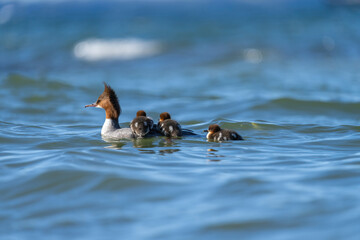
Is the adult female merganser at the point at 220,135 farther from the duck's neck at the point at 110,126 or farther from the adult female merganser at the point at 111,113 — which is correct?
the duck's neck at the point at 110,126

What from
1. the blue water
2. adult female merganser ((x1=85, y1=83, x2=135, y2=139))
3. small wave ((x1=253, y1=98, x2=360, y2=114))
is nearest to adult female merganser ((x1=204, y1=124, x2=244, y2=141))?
the blue water

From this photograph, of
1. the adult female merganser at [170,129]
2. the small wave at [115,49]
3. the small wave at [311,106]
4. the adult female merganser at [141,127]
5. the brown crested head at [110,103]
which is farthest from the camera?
the small wave at [115,49]

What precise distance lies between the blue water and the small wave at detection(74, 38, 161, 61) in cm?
10

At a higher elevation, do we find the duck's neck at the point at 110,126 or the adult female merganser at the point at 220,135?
the duck's neck at the point at 110,126

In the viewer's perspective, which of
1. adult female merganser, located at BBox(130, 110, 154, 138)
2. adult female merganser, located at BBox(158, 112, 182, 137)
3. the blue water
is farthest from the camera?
adult female merganser, located at BBox(158, 112, 182, 137)

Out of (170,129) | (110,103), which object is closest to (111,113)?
(110,103)

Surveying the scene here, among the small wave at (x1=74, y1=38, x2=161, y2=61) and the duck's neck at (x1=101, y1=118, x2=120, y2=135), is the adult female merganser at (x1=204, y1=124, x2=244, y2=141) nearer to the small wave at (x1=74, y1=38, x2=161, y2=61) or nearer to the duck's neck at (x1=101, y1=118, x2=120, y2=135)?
the duck's neck at (x1=101, y1=118, x2=120, y2=135)

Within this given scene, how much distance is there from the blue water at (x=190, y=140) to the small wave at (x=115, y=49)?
3.9 inches

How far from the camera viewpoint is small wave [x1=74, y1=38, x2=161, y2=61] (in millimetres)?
22469

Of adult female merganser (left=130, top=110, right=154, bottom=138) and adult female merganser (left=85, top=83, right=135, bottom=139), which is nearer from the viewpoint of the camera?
adult female merganser (left=130, top=110, right=154, bottom=138)

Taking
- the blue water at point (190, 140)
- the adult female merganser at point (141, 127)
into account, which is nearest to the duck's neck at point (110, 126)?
the blue water at point (190, 140)

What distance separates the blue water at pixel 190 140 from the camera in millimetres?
4727

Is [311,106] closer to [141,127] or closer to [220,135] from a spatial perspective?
[220,135]

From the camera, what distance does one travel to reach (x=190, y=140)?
7590 millimetres
